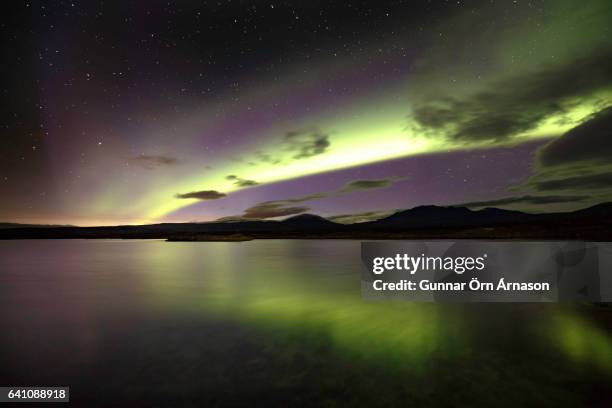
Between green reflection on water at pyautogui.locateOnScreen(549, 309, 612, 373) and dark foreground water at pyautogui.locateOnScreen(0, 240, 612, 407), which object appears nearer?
dark foreground water at pyautogui.locateOnScreen(0, 240, 612, 407)

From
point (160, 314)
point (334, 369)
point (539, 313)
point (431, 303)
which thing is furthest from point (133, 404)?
point (539, 313)

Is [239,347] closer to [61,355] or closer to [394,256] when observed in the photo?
[61,355]

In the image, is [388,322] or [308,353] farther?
[388,322]

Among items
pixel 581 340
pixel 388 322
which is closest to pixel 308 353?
pixel 388 322

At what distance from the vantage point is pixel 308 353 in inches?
389

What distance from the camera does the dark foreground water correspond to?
724 centimetres

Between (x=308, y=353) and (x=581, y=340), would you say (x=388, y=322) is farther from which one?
(x=581, y=340)

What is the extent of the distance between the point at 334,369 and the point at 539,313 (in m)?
11.2

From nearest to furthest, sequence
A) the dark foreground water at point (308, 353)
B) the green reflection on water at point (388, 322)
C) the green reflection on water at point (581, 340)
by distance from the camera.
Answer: the dark foreground water at point (308, 353) < the green reflection on water at point (581, 340) < the green reflection on water at point (388, 322)

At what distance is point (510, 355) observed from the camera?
930 cm

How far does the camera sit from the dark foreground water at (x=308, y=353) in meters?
7.24

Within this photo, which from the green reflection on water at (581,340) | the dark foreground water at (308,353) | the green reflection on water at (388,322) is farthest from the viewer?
the green reflection on water at (388,322)

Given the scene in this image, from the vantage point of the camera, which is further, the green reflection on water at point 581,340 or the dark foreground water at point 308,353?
the green reflection on water at point 581,340

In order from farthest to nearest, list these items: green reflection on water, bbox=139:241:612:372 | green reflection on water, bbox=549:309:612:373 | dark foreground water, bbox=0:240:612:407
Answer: green reflection on water, bbox=139:241:612:372
green reflection on water, bbox=549:309:612:373
dark foreground water, bbox=0:240:612:407
